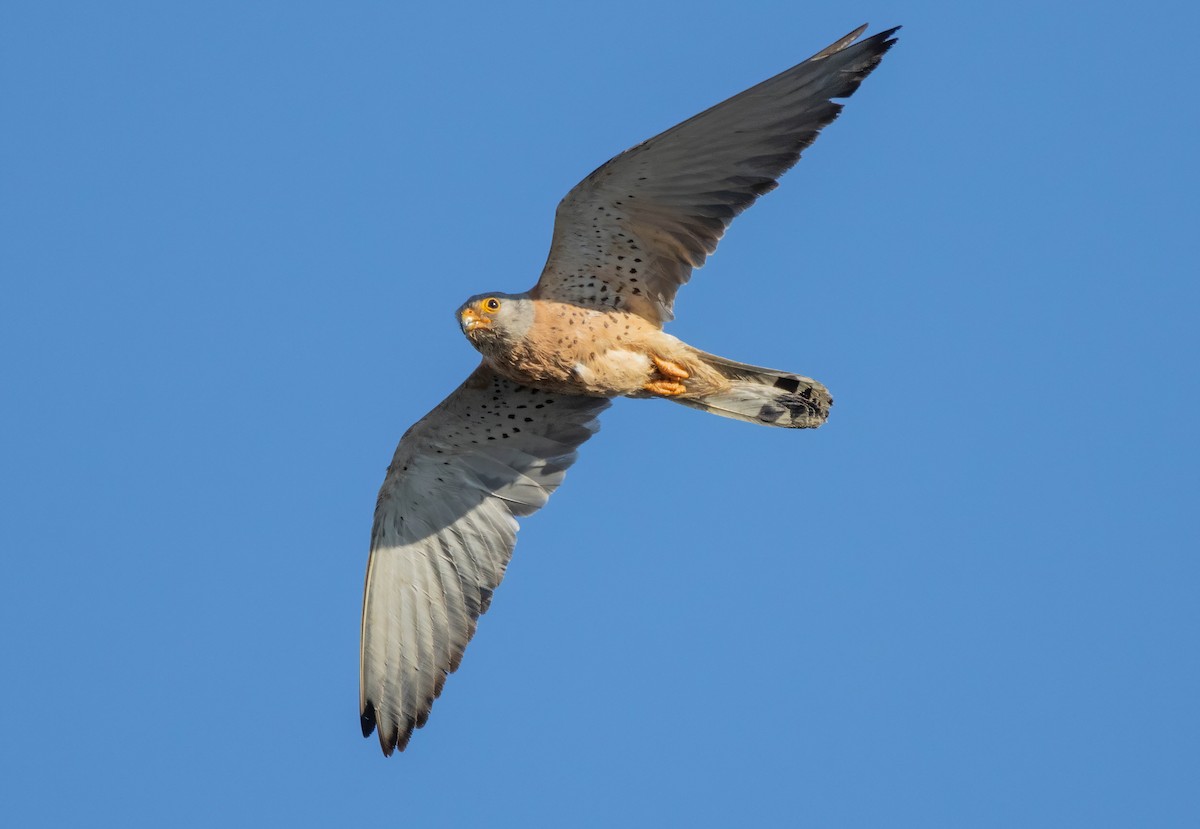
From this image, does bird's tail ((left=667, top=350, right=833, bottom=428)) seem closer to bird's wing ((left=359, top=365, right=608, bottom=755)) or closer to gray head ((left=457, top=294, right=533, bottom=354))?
bird's wing ((left=359, top=365, right=608, bottom=755))

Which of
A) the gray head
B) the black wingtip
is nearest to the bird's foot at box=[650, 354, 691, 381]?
the gray head

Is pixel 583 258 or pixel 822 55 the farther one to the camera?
pixel 583 258

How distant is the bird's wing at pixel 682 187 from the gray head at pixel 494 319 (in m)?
0.39

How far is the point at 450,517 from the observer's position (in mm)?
10031

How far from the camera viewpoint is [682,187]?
28.9 feet

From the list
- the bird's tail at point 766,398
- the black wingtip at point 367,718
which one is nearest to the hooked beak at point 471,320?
the bird's tail at point 766,398

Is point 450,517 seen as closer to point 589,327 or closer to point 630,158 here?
point 589,327

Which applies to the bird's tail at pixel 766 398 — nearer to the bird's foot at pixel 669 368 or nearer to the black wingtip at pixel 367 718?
the bird's foot at pixel 669 368

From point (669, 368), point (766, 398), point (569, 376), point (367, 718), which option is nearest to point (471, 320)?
point (569, 376)

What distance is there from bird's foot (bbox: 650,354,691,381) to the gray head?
0.90 m

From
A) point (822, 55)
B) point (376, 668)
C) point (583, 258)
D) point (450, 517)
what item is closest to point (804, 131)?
point (822, 55)

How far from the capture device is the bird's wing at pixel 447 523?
9719mm

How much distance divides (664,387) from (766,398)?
0.72 meters

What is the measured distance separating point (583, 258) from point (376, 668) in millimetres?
3232
